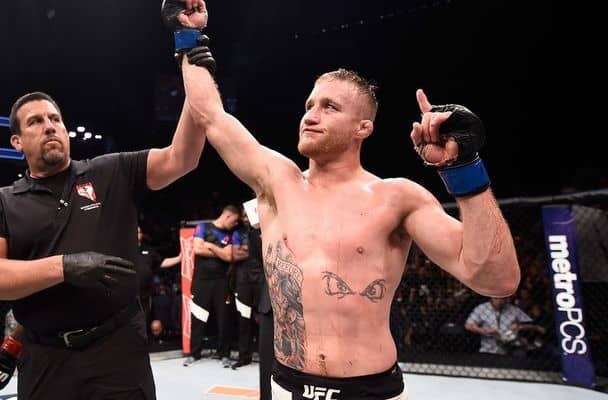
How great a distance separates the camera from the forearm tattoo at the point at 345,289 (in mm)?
1109

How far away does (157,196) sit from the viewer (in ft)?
34.8

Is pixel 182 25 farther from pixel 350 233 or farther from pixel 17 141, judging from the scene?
pixel 350 233

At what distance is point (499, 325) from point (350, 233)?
2982mm

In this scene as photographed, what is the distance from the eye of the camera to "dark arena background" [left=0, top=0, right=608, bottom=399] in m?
A: 3.35

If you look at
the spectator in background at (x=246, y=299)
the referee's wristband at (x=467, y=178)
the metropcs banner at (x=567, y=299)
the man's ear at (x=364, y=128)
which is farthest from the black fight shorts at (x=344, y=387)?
the spectator in background at (x=246, y=299)

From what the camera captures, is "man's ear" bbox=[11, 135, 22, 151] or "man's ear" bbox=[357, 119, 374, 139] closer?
"man's ear" bbox=[357, 119, 374, 139]

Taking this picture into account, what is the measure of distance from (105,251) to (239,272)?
266cm

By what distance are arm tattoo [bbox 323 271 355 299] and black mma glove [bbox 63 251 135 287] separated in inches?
27.2

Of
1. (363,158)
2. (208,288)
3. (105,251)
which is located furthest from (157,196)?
(105,251)

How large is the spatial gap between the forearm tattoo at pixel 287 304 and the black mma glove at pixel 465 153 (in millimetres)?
456

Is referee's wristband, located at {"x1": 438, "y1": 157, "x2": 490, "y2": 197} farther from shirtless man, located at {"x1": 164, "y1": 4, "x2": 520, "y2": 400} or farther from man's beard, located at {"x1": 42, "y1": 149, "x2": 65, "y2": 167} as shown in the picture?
man's beard, located at {"x1": 42, "y1": 149, "x2": 65, "y2": 167}

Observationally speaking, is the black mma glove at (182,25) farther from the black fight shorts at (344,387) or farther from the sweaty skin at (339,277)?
the black fight shorts at (344,387)

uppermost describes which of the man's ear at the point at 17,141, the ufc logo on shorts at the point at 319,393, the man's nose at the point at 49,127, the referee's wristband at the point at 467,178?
the man's nose at the point at 49,127

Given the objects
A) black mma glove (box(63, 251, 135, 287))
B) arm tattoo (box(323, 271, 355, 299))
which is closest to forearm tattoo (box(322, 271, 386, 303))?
arm tattoo (box(323, 271, 355, 299))
